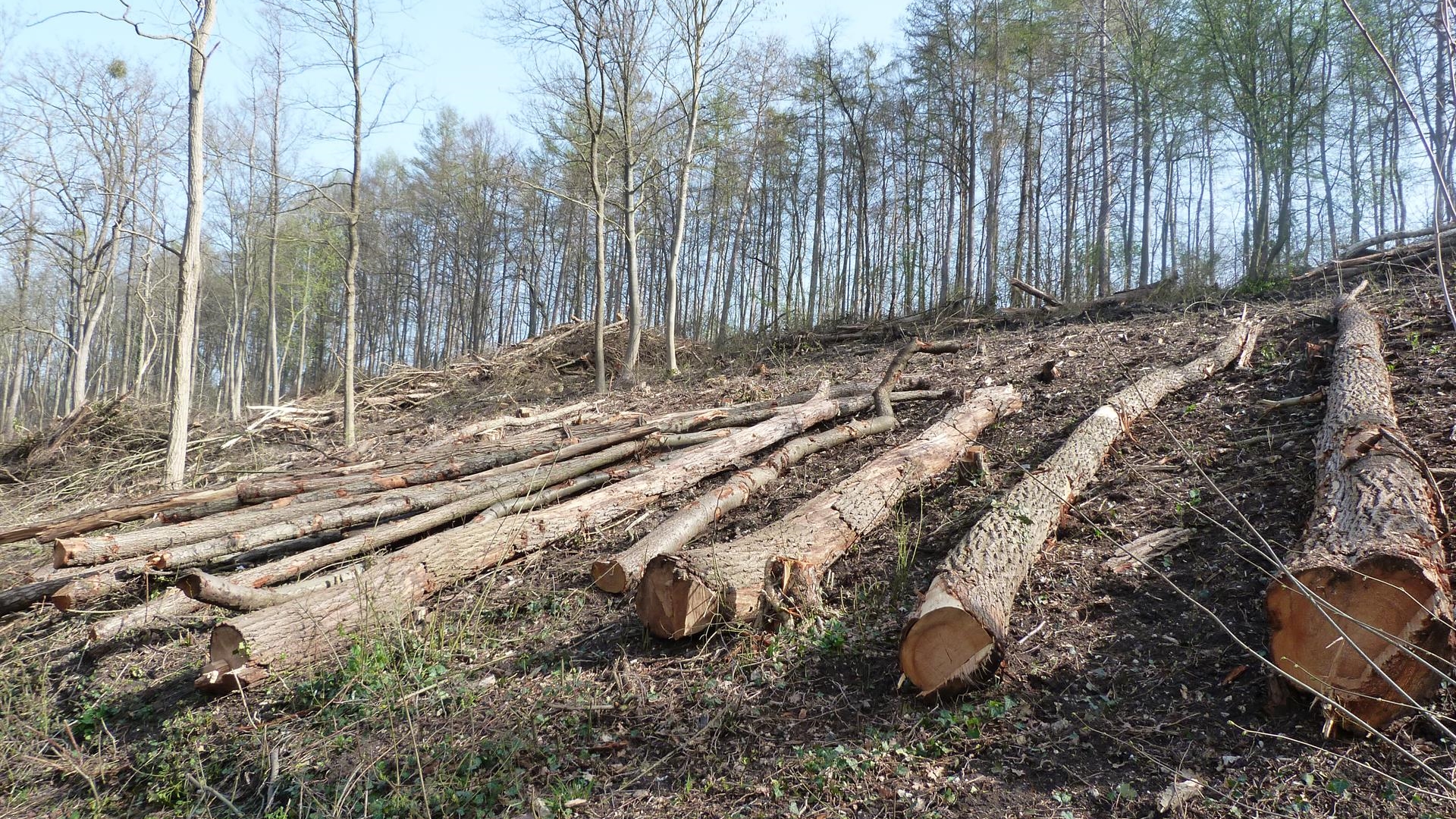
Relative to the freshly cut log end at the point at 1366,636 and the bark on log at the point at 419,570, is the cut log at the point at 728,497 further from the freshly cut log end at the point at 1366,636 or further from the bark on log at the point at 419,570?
→ the freshly cut log end at the point at 1366,636

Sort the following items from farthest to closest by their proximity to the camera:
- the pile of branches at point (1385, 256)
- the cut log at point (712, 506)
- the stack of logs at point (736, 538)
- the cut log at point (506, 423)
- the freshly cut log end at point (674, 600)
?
the pile of branches at point (1385, 256) → the cut log at point (506, 423) → the cut log at point (712, 506) → the freshly cut log end at point (674, 600) → the stack of logs at point (736, 538)

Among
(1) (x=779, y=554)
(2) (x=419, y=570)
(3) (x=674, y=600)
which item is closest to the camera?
(3) (x=674, y=600)

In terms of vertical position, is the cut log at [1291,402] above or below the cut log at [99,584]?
above

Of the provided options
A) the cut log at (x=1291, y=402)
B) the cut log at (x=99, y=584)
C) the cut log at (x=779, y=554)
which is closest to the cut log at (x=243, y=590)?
the cut log at (x=99, y=584)

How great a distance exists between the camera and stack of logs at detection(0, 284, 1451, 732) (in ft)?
7.88

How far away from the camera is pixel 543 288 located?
31.8m

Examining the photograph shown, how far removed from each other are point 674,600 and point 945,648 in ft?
4.22

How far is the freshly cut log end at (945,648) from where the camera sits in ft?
9.36

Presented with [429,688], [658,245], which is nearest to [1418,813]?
[429,688]

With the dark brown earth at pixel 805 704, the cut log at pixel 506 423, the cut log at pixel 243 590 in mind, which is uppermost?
the cut log at pixel 506 423

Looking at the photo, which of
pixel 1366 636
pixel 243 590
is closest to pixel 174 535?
pixel 243 590

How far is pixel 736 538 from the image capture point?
4.56m

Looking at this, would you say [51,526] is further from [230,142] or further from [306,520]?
[230,142]

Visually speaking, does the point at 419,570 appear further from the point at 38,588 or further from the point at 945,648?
the point at 945,648
